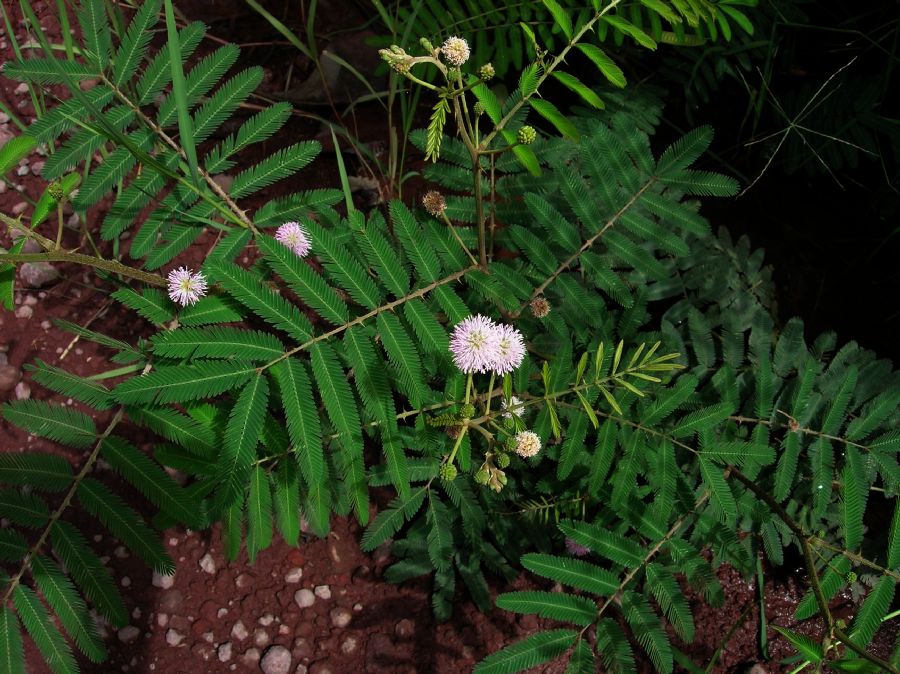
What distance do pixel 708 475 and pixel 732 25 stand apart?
2.02 meters

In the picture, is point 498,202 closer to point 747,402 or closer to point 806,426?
point 747,402

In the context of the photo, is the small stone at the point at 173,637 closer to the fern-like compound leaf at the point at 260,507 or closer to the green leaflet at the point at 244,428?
the fern-like compound leaf at the point at 260,507

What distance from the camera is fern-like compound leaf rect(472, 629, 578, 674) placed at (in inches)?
79.7

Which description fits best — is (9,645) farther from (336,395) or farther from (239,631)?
(336,395)

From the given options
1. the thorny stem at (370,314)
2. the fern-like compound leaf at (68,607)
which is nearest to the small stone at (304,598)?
the fern-like compound leaf at (68,607)

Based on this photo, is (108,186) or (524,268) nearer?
(108,186)

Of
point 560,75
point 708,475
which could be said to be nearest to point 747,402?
point 708,475

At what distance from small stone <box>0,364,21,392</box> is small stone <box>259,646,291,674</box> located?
63.4 inches

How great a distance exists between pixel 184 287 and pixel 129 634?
1.55 m

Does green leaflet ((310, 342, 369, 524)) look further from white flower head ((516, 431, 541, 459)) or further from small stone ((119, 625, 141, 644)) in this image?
small stone ((119, 625, 141, 644))

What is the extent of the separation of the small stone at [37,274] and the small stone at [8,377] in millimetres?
398

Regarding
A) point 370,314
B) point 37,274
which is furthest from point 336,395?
point 37,274

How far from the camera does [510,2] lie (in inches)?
112

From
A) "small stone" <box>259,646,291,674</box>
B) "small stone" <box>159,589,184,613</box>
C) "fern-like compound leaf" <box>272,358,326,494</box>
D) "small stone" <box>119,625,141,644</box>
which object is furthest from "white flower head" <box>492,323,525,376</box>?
"small stone" <box>119,625,141,644</box>
